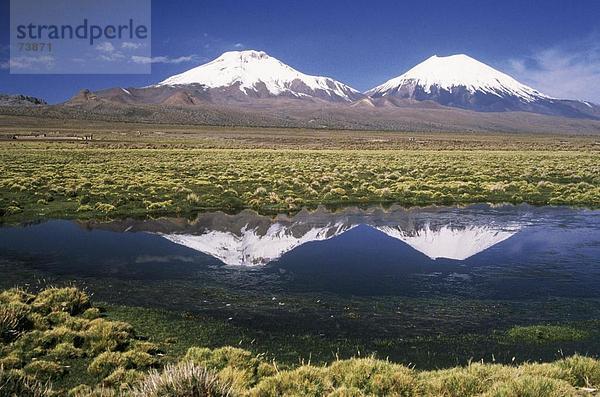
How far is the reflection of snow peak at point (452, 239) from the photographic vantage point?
1711cm

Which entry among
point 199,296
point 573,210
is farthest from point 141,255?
point 573,210

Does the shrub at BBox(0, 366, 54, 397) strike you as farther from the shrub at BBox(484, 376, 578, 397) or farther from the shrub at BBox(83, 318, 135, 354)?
the shrub at BBox(484, 376, 578, 397)

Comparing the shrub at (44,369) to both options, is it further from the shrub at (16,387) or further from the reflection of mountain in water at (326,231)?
the reflection of mountain in water at (326,231)

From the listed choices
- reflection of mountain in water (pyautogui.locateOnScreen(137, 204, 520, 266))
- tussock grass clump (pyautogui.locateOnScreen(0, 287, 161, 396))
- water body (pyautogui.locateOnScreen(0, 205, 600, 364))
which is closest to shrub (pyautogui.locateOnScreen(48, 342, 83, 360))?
tussock grass clump (pyautogui.locateOnScreen(0, 287, 161, 396))

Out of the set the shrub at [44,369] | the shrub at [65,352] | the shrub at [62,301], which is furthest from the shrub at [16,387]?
the shrub at [62,301]

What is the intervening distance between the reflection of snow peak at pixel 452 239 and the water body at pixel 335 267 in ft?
0.14

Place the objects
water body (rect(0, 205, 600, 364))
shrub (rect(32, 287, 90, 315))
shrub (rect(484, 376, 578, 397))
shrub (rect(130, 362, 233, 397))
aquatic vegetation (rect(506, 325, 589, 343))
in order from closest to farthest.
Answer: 1. shrub (rect(130, 362, 233, 397))
2. shrub (rect(484, 376, 578, 397))
3. aquatic vegetation (rect(506, 325, 589, 343))
4. shrub (rect(32, 287, 90, 315))
5. water body (rect(0, 205, 600, 364))

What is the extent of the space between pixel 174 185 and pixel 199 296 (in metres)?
21.6

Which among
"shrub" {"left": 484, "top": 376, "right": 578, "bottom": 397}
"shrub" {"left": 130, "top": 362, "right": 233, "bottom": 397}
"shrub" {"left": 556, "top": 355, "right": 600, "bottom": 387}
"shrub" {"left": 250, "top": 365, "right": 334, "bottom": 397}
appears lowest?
"shrub" {"left": 250, "top": 365, "right": 334, "bottom": 397}

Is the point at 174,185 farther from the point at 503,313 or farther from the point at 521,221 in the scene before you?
the point at 503,313

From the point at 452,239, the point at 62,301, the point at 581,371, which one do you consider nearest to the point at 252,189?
the point at 452,239

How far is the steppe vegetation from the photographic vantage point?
623 cm

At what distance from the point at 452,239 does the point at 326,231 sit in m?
5.11

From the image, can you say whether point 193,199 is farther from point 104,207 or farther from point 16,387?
point 16,387
